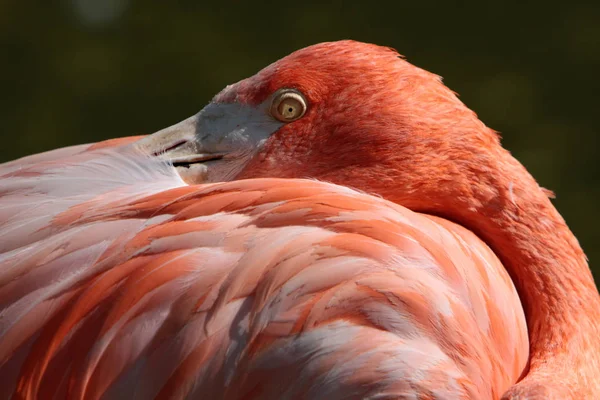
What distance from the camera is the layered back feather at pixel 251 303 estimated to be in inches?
61.7

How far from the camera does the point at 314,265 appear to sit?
5.41ft

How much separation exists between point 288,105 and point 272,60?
3027mm

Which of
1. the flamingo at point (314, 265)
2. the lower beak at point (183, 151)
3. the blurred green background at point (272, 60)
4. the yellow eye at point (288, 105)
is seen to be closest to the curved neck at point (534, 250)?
the flamingo at point (314, 265)

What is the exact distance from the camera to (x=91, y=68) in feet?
17.6

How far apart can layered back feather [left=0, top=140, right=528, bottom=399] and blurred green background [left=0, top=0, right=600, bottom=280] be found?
9.91 ft

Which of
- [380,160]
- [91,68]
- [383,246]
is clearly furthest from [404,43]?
[383,246]

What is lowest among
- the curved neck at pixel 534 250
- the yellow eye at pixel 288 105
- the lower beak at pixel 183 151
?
the curved neck at pixel 534 250

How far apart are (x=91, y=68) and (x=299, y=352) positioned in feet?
13.4

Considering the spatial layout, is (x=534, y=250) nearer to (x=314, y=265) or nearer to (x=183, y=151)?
(x=314, y=265)

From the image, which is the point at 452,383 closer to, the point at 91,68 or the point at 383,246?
the point at 383,246

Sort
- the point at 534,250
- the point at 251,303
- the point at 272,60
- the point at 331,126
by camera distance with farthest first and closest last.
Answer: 1. the point at 272,60
2. the point at 331,126
3. the point at 534,250
4. the point at 251,303

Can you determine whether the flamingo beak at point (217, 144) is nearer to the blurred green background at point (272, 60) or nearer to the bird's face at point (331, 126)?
the bird's face at point (331, 126)

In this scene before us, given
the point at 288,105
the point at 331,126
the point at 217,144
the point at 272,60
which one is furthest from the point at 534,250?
the point at 272,60

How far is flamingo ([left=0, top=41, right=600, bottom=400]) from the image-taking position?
158 centimetres
